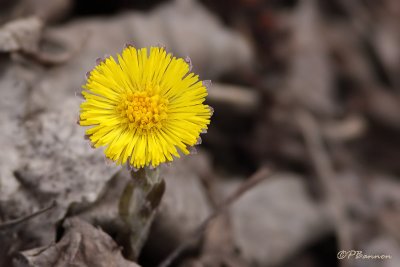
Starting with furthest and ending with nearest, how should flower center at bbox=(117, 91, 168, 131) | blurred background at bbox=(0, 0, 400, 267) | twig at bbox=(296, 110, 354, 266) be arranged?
twig at bbox=(296, 110, 354, 266)
blurred background at bbox=(0, 0, 400, 267)
flower center at bbox=(117, 91, 168, 131)

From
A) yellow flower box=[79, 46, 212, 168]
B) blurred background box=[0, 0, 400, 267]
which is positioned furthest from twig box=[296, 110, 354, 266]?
yellow flower box=[79, 46, 212, 168]

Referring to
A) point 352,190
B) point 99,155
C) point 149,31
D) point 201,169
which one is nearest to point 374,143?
point 352,190

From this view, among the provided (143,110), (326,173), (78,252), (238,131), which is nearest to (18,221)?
(78,252)

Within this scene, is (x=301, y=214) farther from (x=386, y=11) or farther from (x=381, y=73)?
(x=386, y=11)

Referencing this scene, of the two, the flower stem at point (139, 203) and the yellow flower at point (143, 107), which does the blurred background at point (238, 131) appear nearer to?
the flower stem at point (139, 203)

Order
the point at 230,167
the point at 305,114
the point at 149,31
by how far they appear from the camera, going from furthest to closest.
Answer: the point at 305,114, the point at 230,167, the point at 149,31

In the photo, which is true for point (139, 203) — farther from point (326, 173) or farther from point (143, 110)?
point (326, 173)

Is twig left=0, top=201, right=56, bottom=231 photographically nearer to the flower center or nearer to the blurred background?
the blurred background
